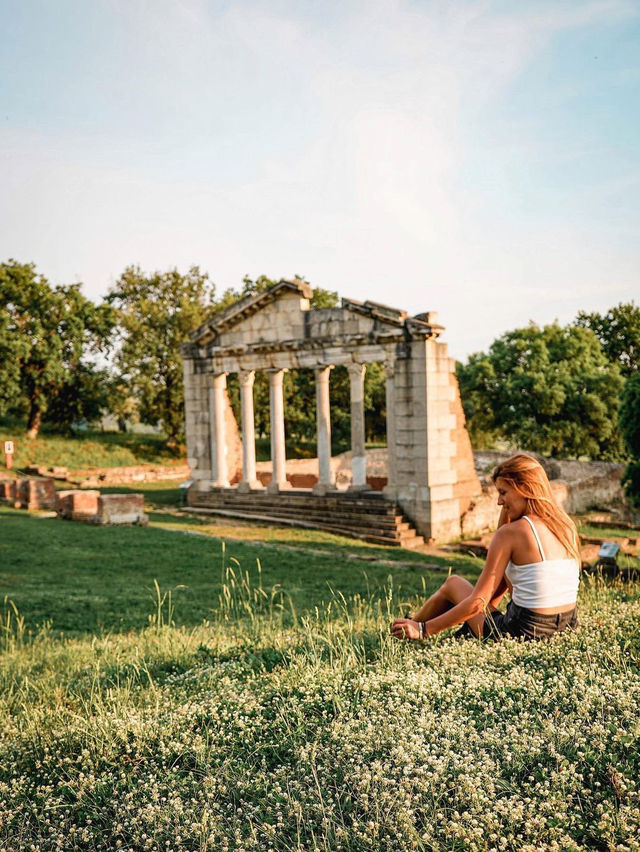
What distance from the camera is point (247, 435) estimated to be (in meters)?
22.8

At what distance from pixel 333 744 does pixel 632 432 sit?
62.0ft

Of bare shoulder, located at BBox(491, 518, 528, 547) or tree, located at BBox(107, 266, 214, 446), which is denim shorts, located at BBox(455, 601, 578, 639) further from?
tree, located at BBox(107, 266, 214, 446)

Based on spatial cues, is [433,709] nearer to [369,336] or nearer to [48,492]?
[369,336]

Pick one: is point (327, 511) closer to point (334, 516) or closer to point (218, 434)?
point (334, 516)

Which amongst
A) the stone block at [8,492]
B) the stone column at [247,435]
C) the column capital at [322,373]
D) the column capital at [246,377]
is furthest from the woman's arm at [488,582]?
the stone block at [8,492]

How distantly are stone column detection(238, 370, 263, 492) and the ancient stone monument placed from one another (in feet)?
0.11

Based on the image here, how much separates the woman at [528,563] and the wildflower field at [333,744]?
0.19m

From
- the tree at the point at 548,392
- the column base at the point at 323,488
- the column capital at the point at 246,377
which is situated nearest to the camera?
the column base at the point at 323,488

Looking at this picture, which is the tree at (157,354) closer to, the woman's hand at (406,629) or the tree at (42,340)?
the tree at (42,340)

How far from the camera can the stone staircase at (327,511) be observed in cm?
1862

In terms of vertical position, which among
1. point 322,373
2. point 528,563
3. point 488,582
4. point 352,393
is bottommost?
point 488,582

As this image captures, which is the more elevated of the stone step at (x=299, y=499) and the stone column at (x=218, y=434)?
the stone column at (x=218, y=434)

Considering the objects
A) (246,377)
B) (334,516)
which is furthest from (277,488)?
(246,377)

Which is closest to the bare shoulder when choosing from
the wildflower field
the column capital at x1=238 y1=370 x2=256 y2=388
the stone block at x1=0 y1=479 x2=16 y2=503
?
the wildflower field
